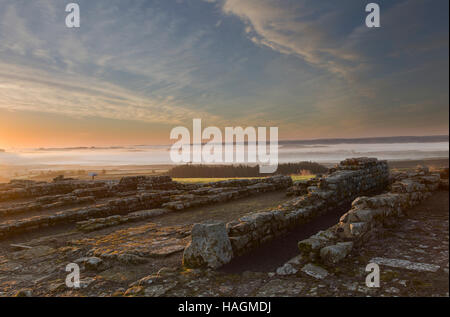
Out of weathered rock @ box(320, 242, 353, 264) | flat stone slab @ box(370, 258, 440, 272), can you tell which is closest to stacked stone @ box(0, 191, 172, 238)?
weathered rock @ box(320, 242, 353, 264)

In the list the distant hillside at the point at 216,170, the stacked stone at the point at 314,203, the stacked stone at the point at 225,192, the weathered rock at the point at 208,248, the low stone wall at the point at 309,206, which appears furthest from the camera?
the distant hillside at the point at 216,170

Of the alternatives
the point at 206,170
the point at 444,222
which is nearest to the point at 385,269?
the point at 444,222

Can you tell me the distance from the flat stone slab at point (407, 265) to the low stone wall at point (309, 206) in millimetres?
2512

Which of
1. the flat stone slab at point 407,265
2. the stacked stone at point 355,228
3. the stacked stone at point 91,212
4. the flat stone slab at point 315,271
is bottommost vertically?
the stacked stone at point 91,212

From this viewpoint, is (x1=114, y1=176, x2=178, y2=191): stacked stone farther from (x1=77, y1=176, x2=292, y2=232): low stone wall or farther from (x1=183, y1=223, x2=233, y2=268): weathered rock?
(x1=183, y1=223, x2=233, y2=268): weathered rock

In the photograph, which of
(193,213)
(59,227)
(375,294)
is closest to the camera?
(375,294)

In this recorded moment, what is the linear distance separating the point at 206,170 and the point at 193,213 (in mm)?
26569

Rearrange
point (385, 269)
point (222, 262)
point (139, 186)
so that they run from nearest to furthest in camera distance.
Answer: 1. point (385, 269)
2. point (222, 262)
3. point (139, 186)

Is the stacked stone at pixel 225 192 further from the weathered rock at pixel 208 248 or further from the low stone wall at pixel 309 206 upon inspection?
the weathered rock at pixel 208 248

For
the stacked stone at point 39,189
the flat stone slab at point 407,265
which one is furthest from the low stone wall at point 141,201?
the flat stone slab at point 407,265

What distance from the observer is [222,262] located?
5.17 metres

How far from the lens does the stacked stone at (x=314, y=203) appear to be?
238 inches

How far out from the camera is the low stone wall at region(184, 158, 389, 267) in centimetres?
589
